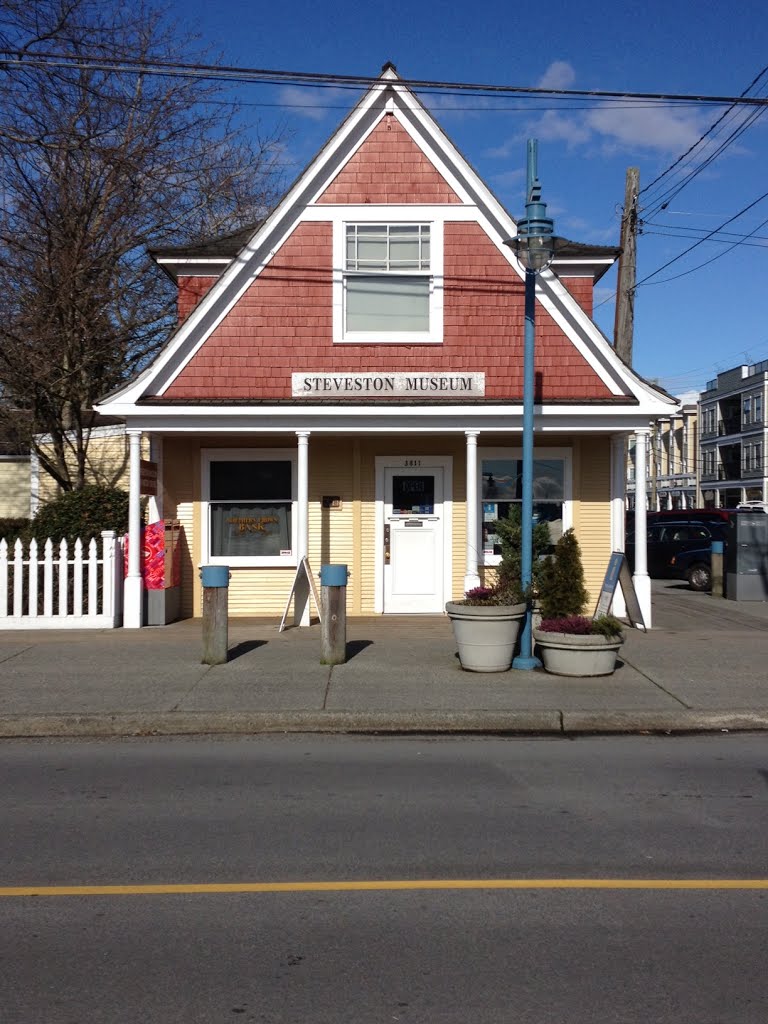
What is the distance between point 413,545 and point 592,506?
288 cm

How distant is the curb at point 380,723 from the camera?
9.05 meters

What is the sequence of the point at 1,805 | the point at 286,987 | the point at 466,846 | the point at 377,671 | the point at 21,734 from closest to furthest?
the point at 286,987 < the point at 466,846 < the point at 1,805 < the point at 21,734 < the point at 377,671

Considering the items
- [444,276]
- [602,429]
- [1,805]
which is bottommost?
[1,805]

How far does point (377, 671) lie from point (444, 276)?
6465mm

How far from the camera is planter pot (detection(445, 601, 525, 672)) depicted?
1104 centimetres

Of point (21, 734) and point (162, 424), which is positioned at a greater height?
point (162, 424)

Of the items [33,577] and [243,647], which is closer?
[243,647]

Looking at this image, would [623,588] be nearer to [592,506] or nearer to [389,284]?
[592,506]

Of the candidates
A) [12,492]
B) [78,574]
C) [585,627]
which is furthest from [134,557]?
[12,492]

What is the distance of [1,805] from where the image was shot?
22.4ft

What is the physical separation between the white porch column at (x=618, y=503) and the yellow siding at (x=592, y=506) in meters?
0.12

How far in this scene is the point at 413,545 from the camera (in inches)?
627

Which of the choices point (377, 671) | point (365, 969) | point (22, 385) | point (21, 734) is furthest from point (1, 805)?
point (22, 385)

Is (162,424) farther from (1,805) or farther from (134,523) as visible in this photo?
(1,805)
